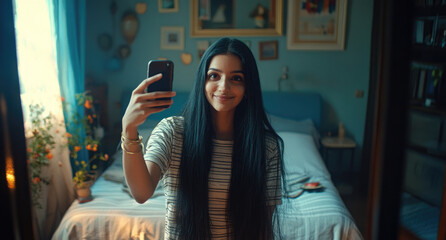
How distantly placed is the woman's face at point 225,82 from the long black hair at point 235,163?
14mm

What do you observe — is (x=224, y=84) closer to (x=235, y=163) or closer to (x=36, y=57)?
(x=235, y=163)

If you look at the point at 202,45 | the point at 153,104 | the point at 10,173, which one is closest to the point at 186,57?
the point at 202,45

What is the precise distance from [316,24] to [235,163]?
2347 mm

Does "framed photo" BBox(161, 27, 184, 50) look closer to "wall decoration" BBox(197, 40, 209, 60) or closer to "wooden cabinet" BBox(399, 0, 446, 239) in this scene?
"wall decoration" BBox(197, 40, 209, 60)

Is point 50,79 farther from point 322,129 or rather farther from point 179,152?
point 322,129

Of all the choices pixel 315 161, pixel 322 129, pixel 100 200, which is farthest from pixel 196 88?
pixel 322 129

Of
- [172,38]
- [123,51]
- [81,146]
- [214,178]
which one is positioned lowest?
[81,146]

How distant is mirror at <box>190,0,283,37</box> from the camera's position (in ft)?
9.84

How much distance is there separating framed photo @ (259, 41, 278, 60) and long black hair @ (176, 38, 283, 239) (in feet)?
6.88

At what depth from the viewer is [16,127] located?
29 cm

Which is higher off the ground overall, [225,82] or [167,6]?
[167,6]

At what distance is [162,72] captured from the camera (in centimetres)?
90

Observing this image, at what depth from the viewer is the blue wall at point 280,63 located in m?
2.97

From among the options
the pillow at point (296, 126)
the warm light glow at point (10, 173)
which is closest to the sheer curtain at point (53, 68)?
the pillow at point (296, 126)
